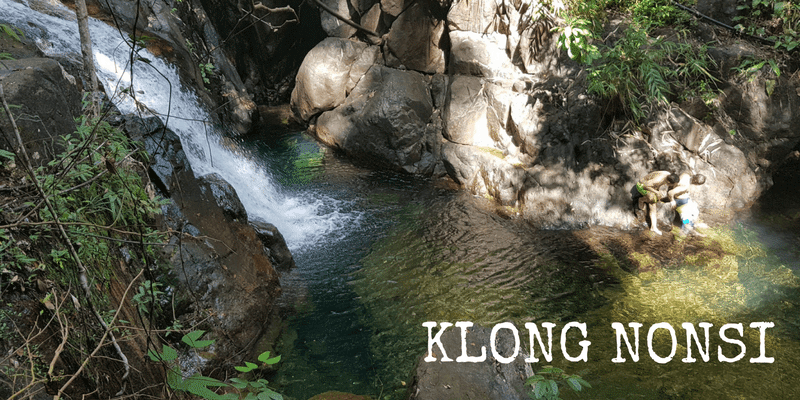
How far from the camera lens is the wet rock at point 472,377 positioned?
2797 millimetres

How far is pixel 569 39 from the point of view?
651cm

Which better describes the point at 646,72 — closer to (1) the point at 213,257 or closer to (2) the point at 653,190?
(2) the point at 653,190

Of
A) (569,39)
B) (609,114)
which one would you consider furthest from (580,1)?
(609,114)

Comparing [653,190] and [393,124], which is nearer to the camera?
[653,190]

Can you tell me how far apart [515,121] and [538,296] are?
3618mm

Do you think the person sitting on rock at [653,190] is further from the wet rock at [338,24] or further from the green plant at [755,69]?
the wet rock at [338,24]


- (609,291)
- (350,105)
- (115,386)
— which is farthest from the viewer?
(350,105)

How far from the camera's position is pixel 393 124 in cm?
860

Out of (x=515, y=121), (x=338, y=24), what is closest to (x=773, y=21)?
(x=515, y=121)

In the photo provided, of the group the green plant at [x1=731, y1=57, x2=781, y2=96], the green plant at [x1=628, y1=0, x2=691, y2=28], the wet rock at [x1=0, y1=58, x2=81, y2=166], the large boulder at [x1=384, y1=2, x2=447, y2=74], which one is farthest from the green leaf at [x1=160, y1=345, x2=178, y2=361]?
the large boulder at [x1=384, y1=2, x2=447, y2=74]

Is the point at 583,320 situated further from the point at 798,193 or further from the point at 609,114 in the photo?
the point at 798,193

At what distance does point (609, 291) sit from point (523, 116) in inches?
139

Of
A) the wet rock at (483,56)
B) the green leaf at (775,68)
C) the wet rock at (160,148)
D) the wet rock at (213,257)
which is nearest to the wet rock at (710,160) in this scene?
the green leaf at (775,68)

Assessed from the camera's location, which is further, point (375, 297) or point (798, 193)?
point (798, 193)
